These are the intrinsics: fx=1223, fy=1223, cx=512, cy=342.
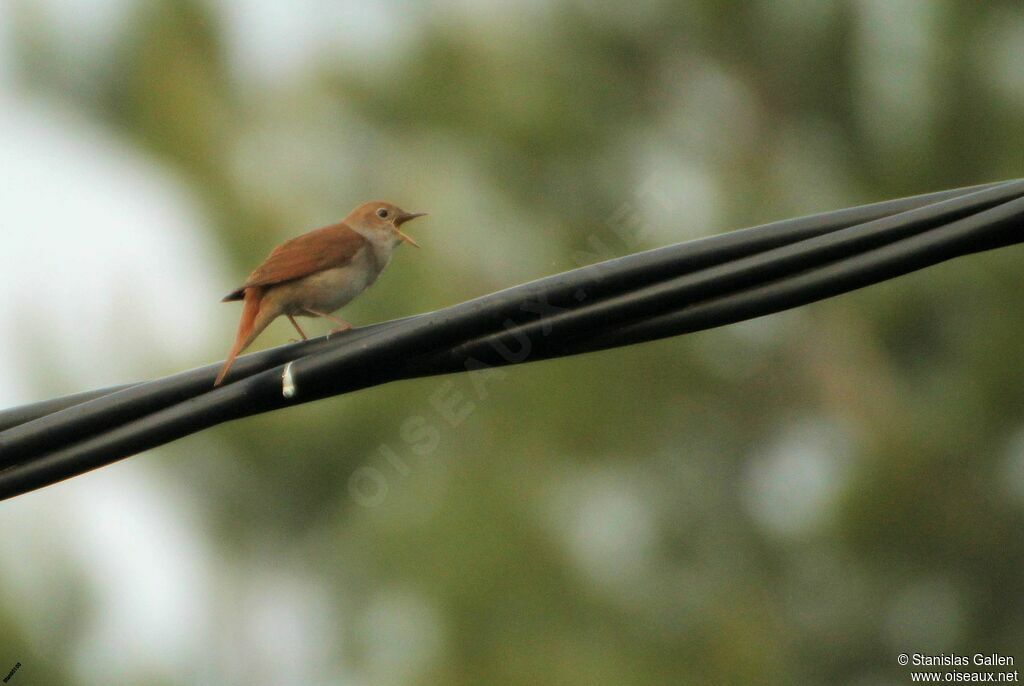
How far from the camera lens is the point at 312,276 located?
15.6ft

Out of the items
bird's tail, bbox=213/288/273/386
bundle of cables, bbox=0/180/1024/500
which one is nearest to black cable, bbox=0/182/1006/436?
bundle of cables, bbox=0/180/1024/500

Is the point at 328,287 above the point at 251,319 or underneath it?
above

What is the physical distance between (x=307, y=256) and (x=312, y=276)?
8 cm

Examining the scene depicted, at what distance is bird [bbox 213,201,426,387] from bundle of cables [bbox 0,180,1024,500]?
1.16 meters

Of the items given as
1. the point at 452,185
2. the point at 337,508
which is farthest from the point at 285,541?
the point at 452,185

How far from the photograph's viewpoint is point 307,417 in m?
8.99

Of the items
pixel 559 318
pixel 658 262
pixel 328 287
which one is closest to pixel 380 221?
pixel 328 287

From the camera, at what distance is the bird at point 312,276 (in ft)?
14.6

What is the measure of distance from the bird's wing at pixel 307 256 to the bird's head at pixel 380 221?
0.97ft

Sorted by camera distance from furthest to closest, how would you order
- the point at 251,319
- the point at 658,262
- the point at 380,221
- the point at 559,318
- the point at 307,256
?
the point at 380,221 < the point at 307,256 < the point at 251,319 < the point at 559,318 < the point at 658,262

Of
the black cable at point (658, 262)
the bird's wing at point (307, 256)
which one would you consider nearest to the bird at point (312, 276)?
the bird's wing at point (307, 256)

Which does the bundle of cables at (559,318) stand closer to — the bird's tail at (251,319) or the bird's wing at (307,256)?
the bird's tail at (251,319)

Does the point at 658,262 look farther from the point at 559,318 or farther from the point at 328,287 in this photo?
the point at 328,287

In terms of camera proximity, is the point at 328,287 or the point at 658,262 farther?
the point at 328,287
